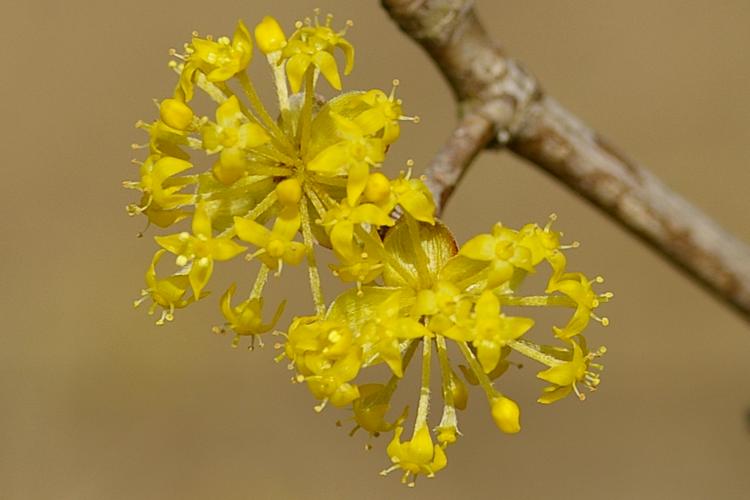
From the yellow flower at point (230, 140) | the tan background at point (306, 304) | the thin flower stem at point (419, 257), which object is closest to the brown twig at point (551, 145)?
the thin flower stem at point (419, 257)

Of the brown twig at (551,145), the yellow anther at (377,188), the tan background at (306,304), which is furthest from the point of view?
the tan background at (306,304)

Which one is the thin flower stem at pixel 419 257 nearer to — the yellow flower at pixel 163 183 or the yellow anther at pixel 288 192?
the yellow anther at pixel 288 192

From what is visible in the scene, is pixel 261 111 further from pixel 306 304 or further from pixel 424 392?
pixel 306 304

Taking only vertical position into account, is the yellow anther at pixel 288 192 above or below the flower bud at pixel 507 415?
above

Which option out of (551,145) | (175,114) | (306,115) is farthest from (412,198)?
(551,145)

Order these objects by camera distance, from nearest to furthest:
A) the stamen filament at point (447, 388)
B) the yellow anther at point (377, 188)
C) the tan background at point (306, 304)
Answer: the yellow anther at point (377, 188) < the stamen filament at point (447, 388) < the tan background at point (306, 304)

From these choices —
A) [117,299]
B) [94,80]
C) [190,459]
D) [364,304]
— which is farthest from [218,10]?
[364,304]

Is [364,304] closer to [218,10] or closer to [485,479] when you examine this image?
[485,479]

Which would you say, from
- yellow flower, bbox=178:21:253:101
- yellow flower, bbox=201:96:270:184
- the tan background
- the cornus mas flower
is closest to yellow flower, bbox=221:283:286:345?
the cornus mas flower
